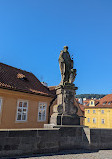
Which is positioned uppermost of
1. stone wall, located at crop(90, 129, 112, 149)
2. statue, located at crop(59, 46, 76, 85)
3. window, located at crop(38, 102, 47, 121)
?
statue, located at crop(59, 46, 76, 85)

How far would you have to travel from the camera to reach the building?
459 inches

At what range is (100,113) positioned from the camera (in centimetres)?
3906

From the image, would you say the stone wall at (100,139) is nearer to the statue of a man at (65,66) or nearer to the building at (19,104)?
the statue of a man at (65,66)

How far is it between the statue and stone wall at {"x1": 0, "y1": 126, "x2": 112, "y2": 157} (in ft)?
8.11

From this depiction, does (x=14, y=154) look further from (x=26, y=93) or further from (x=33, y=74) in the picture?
(x=33, y=74)

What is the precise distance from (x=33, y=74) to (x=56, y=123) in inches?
548

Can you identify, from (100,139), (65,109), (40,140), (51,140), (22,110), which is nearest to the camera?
(40,140)

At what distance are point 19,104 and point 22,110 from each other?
65cm

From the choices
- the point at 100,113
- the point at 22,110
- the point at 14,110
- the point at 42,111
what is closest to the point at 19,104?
the point at 22,110

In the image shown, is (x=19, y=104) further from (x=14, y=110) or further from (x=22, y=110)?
(x=14, y=110)

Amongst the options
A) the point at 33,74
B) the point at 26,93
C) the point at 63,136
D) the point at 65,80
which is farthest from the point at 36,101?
the point at 63,136

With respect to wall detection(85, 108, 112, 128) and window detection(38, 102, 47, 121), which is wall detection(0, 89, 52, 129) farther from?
wall detection(85, 108, 112, 128)

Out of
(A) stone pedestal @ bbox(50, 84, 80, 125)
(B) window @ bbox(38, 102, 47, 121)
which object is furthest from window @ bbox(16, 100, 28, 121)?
(A) stone pedestal @ bbox(50, 84, 80, 125)

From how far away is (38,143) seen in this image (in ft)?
15.5
